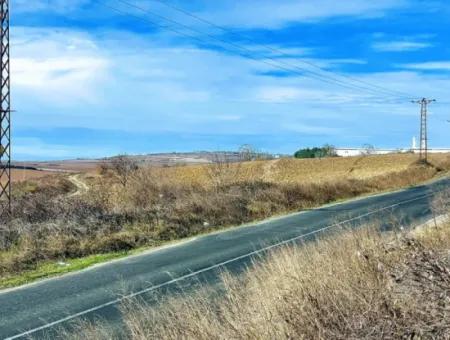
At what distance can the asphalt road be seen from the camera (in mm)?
9000

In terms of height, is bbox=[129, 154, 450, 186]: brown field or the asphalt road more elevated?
bbox=[129, 154, 450, 186]: brown field

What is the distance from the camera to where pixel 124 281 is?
11648mm

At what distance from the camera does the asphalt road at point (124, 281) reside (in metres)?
9.00

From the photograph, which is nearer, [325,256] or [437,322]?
[437,322]

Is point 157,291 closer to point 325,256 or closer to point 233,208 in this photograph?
point 325,256

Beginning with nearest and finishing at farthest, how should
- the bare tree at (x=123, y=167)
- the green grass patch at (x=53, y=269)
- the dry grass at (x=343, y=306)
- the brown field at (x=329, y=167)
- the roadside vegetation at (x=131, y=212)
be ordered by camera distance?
the dry grass at (x=343, y=306) → the green grass patch at (x=53, y=269) → the roadside vegetation at (x=131, y=212) → the bare tree at (x=123, y=167) → the brown field at (x=329, y=167)

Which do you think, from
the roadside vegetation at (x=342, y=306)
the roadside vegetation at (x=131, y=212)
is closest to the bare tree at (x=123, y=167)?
the roadside vegetation at (x=131, y=212)

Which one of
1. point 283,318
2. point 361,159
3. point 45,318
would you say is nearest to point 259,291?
point 283,318

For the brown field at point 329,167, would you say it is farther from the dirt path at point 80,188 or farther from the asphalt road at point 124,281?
the asphalt road at point 124,281

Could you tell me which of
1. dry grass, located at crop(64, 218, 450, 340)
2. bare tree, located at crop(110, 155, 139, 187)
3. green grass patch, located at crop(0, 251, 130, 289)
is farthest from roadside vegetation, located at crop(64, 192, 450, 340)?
bare tree, located at crop(110, 155, 139, 187)

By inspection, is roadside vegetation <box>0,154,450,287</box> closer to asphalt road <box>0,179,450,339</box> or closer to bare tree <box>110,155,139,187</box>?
bare tree <box>110,155,139,187</box>

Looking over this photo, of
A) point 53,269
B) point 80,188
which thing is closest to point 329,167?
point 80,188

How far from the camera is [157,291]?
10688 mm

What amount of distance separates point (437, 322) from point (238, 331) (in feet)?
5.45
